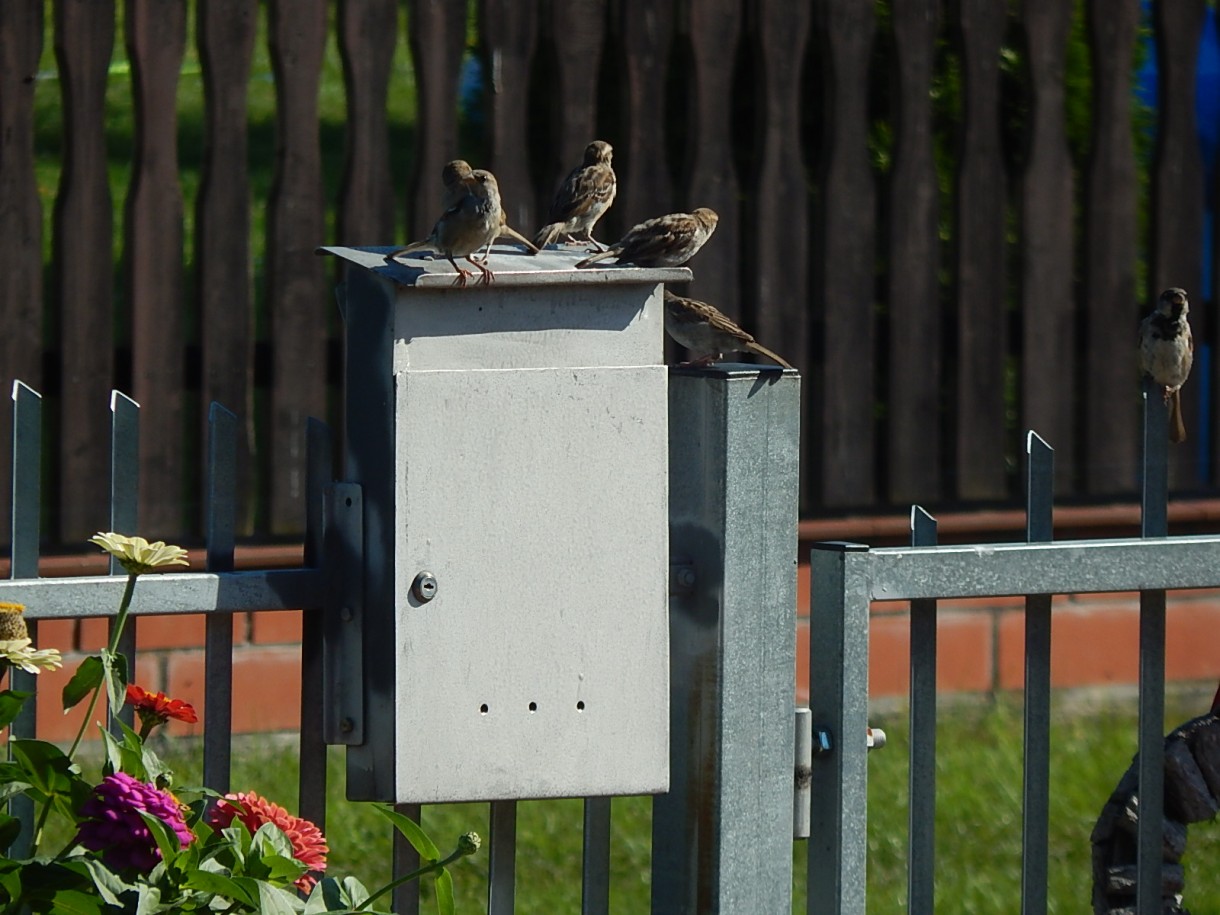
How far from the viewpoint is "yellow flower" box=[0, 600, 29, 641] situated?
233 centimetres

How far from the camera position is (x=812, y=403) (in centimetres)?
645

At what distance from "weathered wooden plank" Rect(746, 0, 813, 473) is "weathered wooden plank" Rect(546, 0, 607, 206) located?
501 millimetres

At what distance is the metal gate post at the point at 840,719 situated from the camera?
9.53 feet

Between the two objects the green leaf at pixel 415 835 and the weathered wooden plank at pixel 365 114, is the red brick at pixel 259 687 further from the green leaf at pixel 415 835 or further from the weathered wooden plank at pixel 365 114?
the green leaf at pixel 415 835

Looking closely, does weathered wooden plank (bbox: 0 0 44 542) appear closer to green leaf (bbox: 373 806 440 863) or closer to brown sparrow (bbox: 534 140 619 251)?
brown sparrow (bbox: 534 140 619 251)

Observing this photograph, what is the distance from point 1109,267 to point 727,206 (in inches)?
51.4

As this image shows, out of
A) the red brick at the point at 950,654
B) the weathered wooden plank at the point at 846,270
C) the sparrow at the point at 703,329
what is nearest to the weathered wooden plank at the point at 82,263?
the weathered wooden plank at the point at 846,270

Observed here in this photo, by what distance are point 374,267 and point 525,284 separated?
0.19 meters

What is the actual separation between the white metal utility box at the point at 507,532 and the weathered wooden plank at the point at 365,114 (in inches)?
129

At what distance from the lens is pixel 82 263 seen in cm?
575

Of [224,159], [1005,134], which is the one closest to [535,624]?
[224,159]

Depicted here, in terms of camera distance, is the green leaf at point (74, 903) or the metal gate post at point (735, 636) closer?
the green leaf at point (74, 903)

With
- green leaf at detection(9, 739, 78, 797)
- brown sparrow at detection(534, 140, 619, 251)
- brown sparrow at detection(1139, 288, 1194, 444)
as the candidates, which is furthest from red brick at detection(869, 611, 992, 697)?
green leaf at detection(9, 739, 78, 797)

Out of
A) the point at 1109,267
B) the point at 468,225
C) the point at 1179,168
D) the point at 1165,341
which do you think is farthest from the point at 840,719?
the point at 1179,168
